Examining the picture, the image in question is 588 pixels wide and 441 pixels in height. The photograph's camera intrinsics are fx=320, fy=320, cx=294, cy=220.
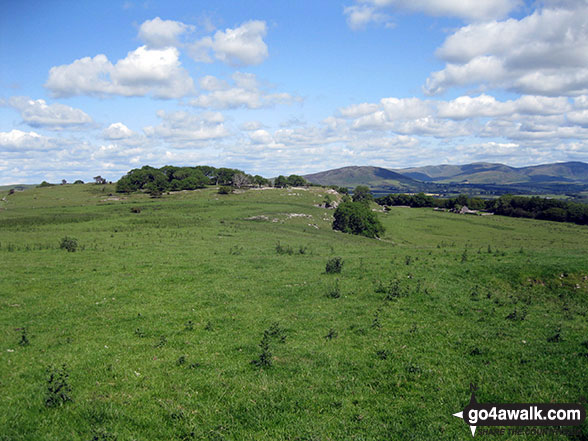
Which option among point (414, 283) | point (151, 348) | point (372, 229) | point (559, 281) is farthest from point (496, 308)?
point (372, 229)

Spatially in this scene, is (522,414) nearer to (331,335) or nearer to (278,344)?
(331,335)

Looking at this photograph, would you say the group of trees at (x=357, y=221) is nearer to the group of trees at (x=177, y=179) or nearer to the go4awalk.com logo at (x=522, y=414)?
the go4awalk.com logo at (x=522, y=414)

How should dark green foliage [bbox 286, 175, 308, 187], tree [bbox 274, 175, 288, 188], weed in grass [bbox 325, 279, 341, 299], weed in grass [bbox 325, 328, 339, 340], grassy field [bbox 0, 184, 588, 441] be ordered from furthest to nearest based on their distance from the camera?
dark green foliage [bbox 286, 175, 308, 187], tree [bbox 274, 175, 288, 188], weed in grass [bbox 325, 279, 341, 299], weed in grass [bbox 325, 328, 339, 340], grassy field [bbox 0, 184, 588, 441]

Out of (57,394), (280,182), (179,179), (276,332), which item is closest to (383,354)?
(276,332)

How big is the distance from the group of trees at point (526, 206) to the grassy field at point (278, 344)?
123 meters

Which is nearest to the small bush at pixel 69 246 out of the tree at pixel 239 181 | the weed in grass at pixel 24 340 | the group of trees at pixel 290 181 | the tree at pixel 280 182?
the weed in grass at pixel 24 340

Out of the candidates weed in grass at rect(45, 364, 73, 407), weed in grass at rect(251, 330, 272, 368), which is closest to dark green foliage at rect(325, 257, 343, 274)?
weed in grass at rect(251, 330, 272, 368)

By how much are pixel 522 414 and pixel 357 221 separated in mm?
67116

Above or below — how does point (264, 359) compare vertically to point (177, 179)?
below

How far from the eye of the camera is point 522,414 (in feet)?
29.6

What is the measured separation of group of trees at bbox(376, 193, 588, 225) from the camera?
121 meters

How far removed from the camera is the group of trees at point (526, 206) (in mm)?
120750

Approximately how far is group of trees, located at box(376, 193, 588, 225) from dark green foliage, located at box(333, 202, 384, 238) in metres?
91.6

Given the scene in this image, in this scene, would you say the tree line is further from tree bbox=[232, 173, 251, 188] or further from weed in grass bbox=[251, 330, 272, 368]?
weed in grass bbox=[251, 330, 272, 368]
